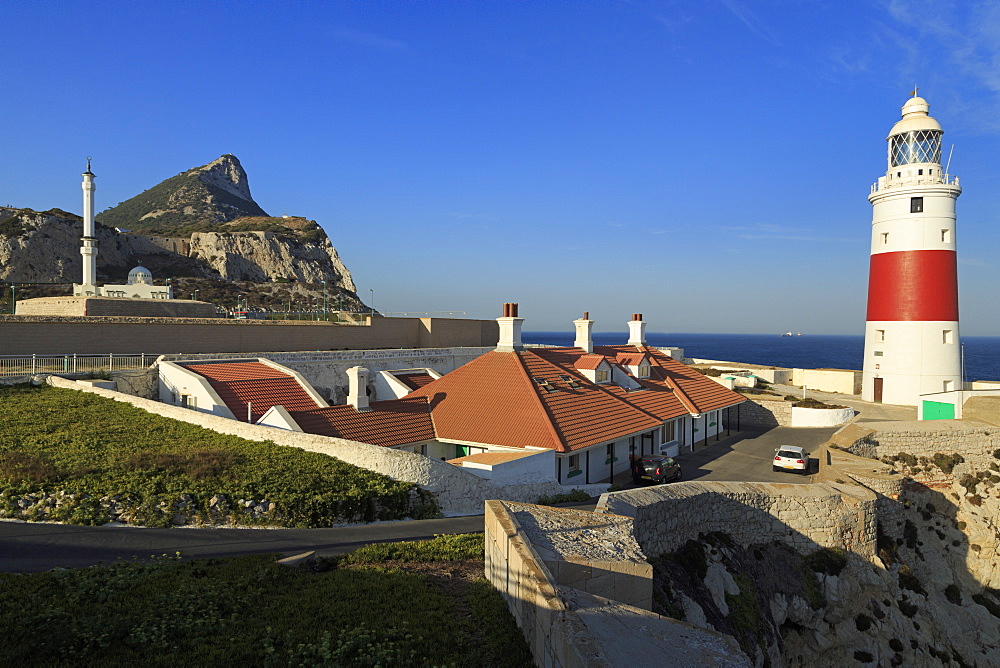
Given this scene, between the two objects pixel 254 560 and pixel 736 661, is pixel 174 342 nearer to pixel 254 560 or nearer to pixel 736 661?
pixel 254 560

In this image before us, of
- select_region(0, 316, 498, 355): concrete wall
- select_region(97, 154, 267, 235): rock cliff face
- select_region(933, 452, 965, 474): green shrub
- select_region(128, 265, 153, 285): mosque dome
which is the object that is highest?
select_region(97, 154, 267, 235): rock cliff face

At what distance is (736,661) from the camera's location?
20.3 feet

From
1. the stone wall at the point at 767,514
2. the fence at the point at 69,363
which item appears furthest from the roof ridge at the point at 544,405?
the fence at the point at 69,363

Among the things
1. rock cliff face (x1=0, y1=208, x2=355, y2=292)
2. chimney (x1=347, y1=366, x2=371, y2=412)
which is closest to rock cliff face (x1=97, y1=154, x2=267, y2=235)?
rock cliff face (x1=0, y1=208, x2=355, y2=292)

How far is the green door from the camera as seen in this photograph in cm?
3031

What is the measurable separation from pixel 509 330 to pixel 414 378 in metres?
6.97

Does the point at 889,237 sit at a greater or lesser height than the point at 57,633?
greater

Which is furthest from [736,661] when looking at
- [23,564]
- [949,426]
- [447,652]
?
[949,426]

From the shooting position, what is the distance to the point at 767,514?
1722cm

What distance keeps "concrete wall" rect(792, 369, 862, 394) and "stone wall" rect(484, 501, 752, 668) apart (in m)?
41.4

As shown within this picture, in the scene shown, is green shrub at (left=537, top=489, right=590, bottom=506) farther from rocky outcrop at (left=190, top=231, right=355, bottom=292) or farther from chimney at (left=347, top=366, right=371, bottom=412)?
rocky outcrop at (left=190, top=231, right=355, bottom=292)

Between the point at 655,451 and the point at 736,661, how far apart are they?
21.8 m

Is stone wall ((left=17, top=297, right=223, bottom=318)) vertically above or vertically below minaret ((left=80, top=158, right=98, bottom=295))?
below

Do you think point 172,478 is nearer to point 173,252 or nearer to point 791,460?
point 791,460
